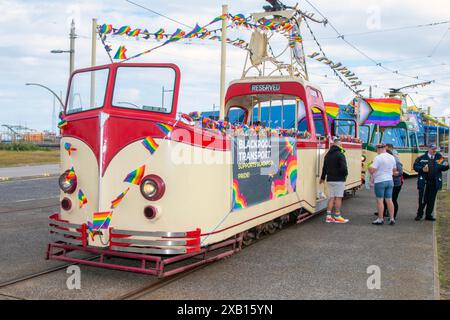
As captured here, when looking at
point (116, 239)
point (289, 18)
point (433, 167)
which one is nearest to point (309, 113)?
point (289, 18)

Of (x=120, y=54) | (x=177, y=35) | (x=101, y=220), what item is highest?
(x=177, y=35)

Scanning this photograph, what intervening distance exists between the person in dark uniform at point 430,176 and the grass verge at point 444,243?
0.40 m

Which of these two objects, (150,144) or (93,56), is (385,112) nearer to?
(93,56)

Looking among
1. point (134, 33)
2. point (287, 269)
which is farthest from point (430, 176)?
point (134, 33)

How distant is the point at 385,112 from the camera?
76.5 ft

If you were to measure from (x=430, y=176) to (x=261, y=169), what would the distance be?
15.8 ft

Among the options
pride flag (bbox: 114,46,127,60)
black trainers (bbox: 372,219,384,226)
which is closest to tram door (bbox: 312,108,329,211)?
black trainers (bbox: 372,219,384,226)

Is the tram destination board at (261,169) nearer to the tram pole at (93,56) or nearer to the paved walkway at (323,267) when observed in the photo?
the paved walkway at (323,267)

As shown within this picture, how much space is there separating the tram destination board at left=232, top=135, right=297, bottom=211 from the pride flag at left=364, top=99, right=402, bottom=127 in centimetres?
1526

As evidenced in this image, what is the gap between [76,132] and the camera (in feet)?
20.4

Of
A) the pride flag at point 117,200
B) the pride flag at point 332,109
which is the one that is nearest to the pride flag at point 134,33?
the pride flag at point 117,200

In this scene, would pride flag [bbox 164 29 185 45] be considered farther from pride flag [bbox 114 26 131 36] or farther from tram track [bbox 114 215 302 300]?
tram track [bbox 114 215 302 300]

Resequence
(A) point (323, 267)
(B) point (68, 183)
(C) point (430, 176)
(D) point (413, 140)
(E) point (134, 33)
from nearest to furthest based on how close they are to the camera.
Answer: (B) point (68, 183)
(A) point (323, 267)
(E) point (134, 33)
(C) point (430, 176)
(D) point (413, 140)
